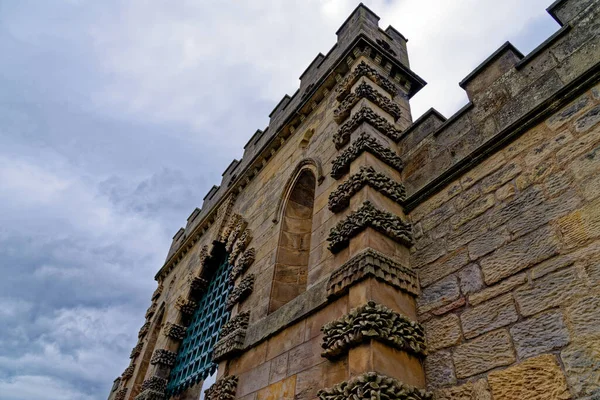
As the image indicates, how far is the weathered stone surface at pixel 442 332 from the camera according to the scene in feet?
9.65

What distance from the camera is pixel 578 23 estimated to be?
129 inches

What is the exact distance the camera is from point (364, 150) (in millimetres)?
4410

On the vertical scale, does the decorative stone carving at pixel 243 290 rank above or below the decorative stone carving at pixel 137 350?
below

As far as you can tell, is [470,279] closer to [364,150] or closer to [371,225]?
[371,225]

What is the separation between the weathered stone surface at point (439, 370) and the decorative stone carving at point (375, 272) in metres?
0.58

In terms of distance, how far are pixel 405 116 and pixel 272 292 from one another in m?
3.09

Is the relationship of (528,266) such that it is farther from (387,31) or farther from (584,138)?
(387,31)

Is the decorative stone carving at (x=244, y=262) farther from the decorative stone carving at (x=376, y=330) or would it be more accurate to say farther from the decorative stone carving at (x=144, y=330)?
the decorative stone carving at (x=144, y=330)

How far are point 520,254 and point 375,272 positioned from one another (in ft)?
3.54

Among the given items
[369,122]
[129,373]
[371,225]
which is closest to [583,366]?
[371,225]

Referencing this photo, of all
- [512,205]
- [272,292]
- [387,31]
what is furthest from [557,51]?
[387,31]

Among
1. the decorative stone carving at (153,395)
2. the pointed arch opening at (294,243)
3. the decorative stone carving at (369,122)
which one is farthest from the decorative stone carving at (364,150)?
the decorative stone carving at (153,395)

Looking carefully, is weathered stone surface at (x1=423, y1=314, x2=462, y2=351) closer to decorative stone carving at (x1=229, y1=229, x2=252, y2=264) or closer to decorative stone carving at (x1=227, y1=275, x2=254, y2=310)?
decorative stone carving at (x1=227, y1=275, x2=254, y2=310)

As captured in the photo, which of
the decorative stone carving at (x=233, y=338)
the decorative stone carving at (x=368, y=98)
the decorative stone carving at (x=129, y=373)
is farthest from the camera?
the decorative stone carving at (x=129, y=373)
